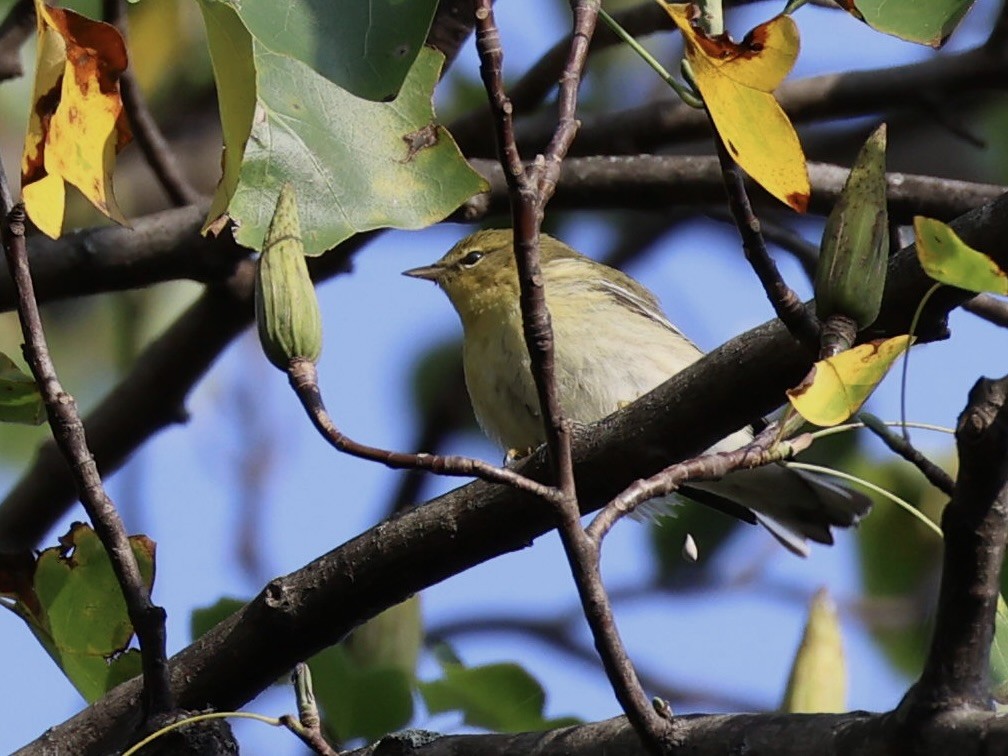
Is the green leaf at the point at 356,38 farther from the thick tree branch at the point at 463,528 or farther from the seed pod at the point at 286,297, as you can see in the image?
the thick tree branch at the point at 463,528

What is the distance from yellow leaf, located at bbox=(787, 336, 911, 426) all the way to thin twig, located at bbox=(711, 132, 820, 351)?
0.99ft

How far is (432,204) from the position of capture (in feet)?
7.00

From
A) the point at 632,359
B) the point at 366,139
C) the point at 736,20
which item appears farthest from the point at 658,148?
the point at 366,139

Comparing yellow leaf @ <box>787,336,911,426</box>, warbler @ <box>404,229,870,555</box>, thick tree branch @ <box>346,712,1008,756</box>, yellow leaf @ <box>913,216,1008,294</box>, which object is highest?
warbler @ <box>404,229,870,555</box>

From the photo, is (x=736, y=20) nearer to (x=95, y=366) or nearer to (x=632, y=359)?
(x=632, y=359)

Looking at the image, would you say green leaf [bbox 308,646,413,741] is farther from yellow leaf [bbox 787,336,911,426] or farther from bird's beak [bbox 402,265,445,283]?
bird's beak [bbox 402,265,445,283]

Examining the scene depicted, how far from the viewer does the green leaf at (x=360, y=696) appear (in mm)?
2898

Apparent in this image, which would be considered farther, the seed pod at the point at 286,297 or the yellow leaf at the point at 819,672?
the yellow leaf at the point at 819,672

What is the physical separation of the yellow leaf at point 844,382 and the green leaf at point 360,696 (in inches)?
58.0

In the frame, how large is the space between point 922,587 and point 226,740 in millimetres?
2303

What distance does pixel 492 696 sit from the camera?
9.66 feet

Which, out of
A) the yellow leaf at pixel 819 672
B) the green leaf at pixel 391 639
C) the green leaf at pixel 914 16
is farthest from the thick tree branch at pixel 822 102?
the green leaf at pixel 914 16

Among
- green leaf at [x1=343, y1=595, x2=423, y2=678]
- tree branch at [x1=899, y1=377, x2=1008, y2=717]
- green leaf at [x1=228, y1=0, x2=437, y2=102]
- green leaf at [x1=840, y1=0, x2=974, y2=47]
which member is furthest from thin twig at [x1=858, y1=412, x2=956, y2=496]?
green leaf at [x1=343, y1=595, x2=423, y2=678]

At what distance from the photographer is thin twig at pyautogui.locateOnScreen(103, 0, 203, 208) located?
12.1 feet
